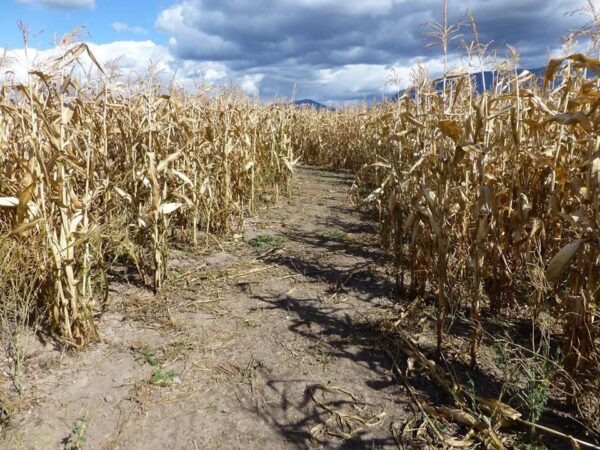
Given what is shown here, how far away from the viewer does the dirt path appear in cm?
235

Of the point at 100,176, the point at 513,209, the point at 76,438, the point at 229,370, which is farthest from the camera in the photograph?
the point at 100,176

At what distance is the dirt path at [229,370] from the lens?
2.35 metres

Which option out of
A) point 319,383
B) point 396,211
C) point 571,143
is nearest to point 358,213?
point 396,211

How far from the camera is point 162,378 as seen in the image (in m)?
2.76

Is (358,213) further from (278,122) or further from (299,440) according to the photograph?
(299,440)

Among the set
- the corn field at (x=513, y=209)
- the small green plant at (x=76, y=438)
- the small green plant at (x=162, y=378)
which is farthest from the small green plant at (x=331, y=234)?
the small green plant at (x=76, y=438)

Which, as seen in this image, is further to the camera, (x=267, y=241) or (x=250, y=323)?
(x=267, y=241)

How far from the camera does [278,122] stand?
9156mm

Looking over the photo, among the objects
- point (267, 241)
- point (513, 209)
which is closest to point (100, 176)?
point (267, 241)

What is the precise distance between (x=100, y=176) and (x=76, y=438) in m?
2.66

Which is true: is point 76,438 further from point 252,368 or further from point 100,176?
point 100,176

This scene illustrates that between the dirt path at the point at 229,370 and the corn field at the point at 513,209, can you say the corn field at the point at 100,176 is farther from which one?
the corn field at the point at 513,209

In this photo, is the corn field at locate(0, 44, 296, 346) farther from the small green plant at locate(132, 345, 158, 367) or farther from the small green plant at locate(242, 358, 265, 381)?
the small green plant at locate(242, 358, 265, 381)

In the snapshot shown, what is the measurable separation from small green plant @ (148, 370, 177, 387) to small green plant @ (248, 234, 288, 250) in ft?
8.14
